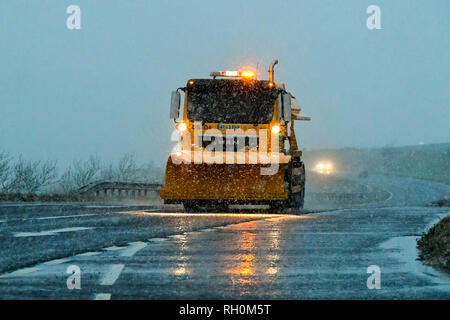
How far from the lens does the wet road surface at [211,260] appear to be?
23.8 feet

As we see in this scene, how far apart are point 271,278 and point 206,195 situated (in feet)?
44.5

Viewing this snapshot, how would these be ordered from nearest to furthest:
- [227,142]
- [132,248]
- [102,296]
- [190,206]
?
[102,296] → [132,248] → [227,142] → [190,206]

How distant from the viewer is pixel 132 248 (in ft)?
36.9

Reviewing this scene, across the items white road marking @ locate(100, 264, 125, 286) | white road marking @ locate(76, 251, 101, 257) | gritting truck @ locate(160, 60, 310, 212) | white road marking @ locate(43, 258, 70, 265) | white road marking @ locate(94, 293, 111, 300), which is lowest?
white road marking @ locate(76, 251, 101, 257)

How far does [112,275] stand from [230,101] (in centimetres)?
1404

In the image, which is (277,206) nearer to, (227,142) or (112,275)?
(227,142)

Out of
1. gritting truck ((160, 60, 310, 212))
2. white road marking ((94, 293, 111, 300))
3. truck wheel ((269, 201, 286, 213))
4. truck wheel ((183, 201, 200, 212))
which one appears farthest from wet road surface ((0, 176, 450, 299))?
truck wheel ((183, 201, 200, 212))

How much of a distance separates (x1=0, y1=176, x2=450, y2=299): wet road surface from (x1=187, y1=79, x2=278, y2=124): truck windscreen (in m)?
5.26

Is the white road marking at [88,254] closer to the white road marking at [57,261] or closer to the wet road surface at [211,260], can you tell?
the wet road surface at [211,260]

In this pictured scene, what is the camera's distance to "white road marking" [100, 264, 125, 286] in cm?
773

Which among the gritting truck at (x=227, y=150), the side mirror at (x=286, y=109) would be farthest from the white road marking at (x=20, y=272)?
the side mirror at (x=286, y=109)

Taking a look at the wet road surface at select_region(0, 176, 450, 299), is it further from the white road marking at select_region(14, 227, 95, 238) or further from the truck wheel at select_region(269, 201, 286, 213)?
the truck wheel at select_region(269, 201, 286, 213)

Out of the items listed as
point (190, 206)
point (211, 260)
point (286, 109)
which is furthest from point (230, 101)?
point (211, 260)

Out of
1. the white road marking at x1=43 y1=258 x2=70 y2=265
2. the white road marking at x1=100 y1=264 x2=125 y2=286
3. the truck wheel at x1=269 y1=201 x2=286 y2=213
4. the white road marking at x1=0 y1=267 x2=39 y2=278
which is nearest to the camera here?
the white road marking at x1=100 y1=264 x2=125 y2=286
